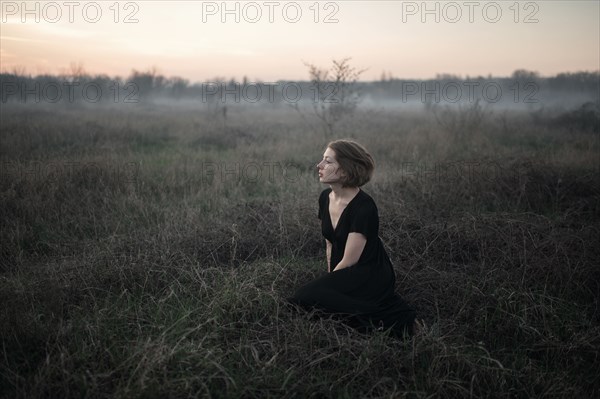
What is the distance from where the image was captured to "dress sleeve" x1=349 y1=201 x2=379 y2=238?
9.42 feet

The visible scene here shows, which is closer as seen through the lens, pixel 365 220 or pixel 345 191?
pixel 365 220

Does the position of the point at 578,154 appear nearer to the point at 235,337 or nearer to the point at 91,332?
the point at 235,337

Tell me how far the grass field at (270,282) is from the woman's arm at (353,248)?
1.49 ft

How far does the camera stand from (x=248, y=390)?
7.26 feet

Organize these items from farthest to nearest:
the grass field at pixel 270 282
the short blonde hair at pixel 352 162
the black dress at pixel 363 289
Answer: the short blonde hair at pixel 352 162, the black dress at pixel 363 289, the grass field at pixel 270 282

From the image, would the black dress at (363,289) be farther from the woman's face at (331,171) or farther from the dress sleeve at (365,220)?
the woman's face at (331,171)

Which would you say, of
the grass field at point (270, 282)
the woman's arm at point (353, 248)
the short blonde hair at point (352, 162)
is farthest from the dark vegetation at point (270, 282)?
the short blonde hair at point (352, 162)

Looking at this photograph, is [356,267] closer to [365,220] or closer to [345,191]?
[365,220]

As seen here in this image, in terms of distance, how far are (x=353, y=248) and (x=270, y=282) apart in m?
0.96

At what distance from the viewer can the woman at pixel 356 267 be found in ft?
9.43

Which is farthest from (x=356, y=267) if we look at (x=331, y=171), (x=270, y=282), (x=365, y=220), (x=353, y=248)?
(x=270, y=282)

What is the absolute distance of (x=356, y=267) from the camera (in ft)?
9.68

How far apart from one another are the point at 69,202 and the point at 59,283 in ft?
8.51

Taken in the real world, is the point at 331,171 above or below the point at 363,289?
above
